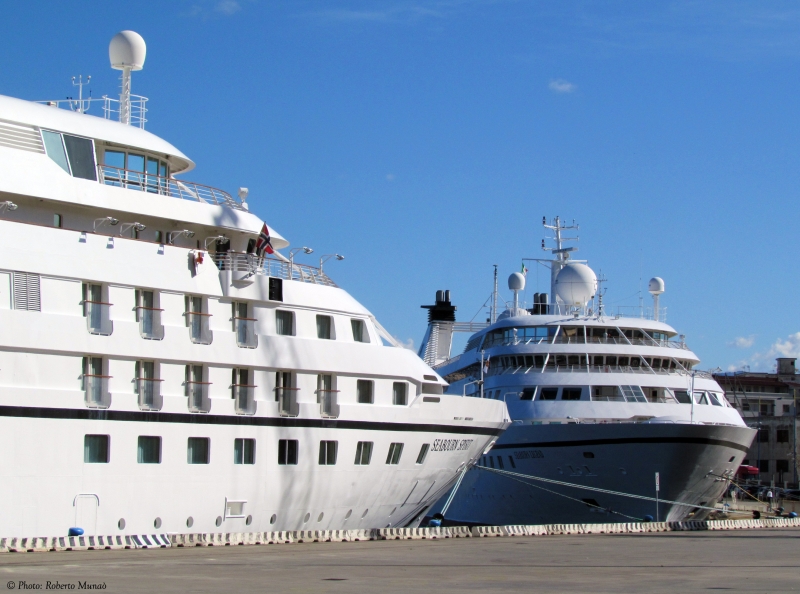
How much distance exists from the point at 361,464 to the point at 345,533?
1873mm

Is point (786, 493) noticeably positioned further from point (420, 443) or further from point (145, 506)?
point (145, 506)

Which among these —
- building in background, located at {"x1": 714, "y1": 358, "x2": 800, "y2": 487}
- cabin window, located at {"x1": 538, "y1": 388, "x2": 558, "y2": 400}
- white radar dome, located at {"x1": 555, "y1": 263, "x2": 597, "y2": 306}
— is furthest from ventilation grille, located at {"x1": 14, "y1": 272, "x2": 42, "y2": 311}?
building in background, located at {"x1": 714, "y1": 358, "x2": 800, "y2": 487}

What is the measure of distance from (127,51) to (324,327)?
9307mm

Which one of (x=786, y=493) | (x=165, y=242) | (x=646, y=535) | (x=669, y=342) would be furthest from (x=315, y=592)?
(x=786, y=493)

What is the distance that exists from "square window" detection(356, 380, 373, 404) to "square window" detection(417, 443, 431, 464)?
211 cm

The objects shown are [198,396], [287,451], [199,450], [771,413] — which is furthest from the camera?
[771,413]

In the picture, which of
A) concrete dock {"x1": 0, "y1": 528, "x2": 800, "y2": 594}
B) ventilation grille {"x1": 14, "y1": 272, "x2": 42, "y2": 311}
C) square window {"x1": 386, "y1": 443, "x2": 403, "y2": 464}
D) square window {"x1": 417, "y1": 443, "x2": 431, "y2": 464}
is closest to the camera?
concrete dock {"x1": 0, "y1": 528, "x2": 800, "y2": 594}

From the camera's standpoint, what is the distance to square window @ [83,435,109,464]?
Answer: 21.3 metres

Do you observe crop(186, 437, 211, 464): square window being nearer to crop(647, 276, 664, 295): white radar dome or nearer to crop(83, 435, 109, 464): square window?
crop(83, 435, 109, 464): square window

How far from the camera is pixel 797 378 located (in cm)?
10569

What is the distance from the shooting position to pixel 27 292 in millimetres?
20906

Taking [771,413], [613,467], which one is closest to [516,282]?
[613,467]

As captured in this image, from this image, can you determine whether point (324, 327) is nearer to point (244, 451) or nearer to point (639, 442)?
point (244, 451)

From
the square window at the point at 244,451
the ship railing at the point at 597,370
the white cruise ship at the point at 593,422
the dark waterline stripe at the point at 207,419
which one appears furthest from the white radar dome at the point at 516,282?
the square window at the point at 244,451
